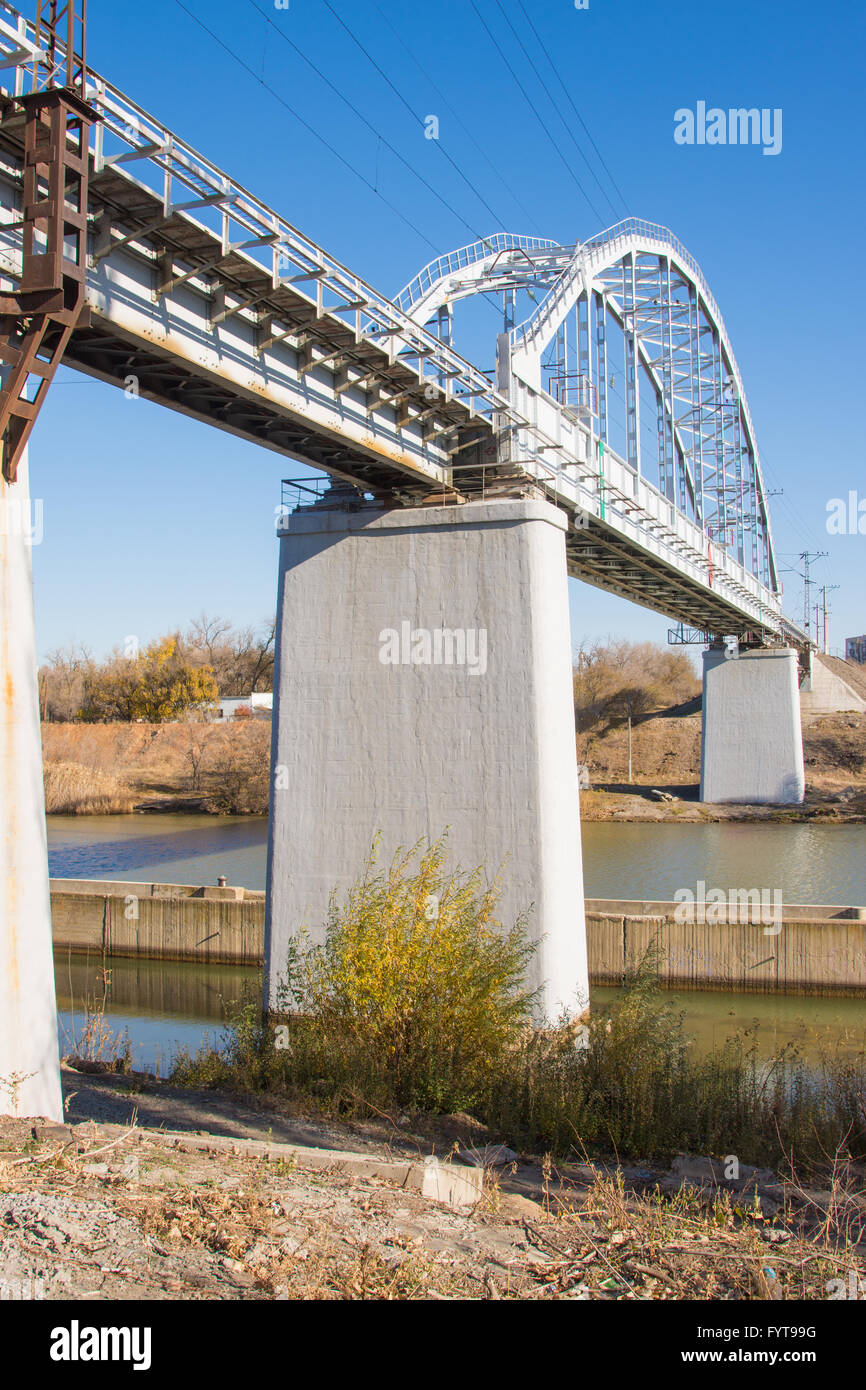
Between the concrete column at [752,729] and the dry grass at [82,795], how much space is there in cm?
2830

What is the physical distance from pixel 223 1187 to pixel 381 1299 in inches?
66.0

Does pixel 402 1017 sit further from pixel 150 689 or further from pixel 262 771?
pixel 150 689

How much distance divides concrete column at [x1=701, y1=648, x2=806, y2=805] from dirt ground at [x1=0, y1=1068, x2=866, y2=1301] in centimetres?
4425

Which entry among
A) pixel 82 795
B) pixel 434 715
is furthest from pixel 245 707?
pixel 434 715

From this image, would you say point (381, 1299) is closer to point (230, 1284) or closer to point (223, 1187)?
point (230, 1284)

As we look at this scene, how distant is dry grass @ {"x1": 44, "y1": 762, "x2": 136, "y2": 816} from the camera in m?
51.1

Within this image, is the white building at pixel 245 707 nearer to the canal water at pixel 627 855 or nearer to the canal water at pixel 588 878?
the canal water at pixel 588 878

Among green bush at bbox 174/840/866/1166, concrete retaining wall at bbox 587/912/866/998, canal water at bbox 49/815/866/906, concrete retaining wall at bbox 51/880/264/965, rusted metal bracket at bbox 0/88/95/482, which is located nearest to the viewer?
rusted metal bracket at bbox 0/88/95/482

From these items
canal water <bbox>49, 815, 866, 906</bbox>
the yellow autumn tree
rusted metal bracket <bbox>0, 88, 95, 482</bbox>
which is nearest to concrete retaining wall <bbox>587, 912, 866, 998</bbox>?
canal water <bbox>49, 815, 866, 906</bbox>

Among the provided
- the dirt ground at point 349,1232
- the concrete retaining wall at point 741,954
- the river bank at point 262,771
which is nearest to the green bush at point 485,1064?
the dirt ground at point 349,1232

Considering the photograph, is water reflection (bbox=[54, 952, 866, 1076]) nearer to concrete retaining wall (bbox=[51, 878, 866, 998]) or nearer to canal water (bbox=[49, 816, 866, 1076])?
canal water (bbox=[49, 816, 866, 1076])

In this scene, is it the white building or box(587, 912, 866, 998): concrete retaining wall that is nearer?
box(587, 912, 866, 998): concrete retaining wall

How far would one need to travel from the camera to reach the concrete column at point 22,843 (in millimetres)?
8102

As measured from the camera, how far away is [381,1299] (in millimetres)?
4059
